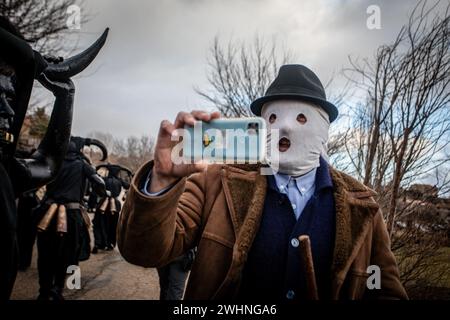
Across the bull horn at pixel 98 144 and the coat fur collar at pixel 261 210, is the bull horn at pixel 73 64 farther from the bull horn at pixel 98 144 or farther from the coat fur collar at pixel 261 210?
the bull horn at pixel 98 144

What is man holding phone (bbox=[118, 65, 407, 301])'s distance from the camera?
4.28 feet

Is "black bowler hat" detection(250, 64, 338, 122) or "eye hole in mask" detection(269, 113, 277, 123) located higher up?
"black bowler hat" detection(250, 64, 338, 122)

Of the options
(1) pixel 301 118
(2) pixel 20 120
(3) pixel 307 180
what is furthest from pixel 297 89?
(2) pixel 20 120

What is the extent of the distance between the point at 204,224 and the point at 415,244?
129 inches

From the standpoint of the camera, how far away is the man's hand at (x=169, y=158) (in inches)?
46.3

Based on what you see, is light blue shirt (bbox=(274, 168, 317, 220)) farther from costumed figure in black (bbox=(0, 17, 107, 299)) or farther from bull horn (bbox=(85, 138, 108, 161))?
bull horn (bbox=(85, 138, 108, 161))

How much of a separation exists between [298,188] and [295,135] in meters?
0.30

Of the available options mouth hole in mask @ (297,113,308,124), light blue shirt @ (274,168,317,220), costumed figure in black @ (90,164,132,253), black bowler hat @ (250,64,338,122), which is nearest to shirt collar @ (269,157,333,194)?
light blue shirt @ (274,168,317,220)

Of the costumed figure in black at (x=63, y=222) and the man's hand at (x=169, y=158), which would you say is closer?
the man's hand at (x=169, y=158)

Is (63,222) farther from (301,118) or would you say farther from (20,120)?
(301,118)

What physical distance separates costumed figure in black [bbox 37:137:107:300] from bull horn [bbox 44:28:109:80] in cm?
284

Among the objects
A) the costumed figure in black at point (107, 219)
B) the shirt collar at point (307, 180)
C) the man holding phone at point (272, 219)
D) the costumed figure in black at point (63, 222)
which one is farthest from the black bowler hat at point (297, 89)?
Answer: the costumed figure in black at point (107, 219)

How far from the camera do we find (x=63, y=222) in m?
4.22

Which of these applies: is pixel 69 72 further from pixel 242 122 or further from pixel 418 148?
pixel 418 148
